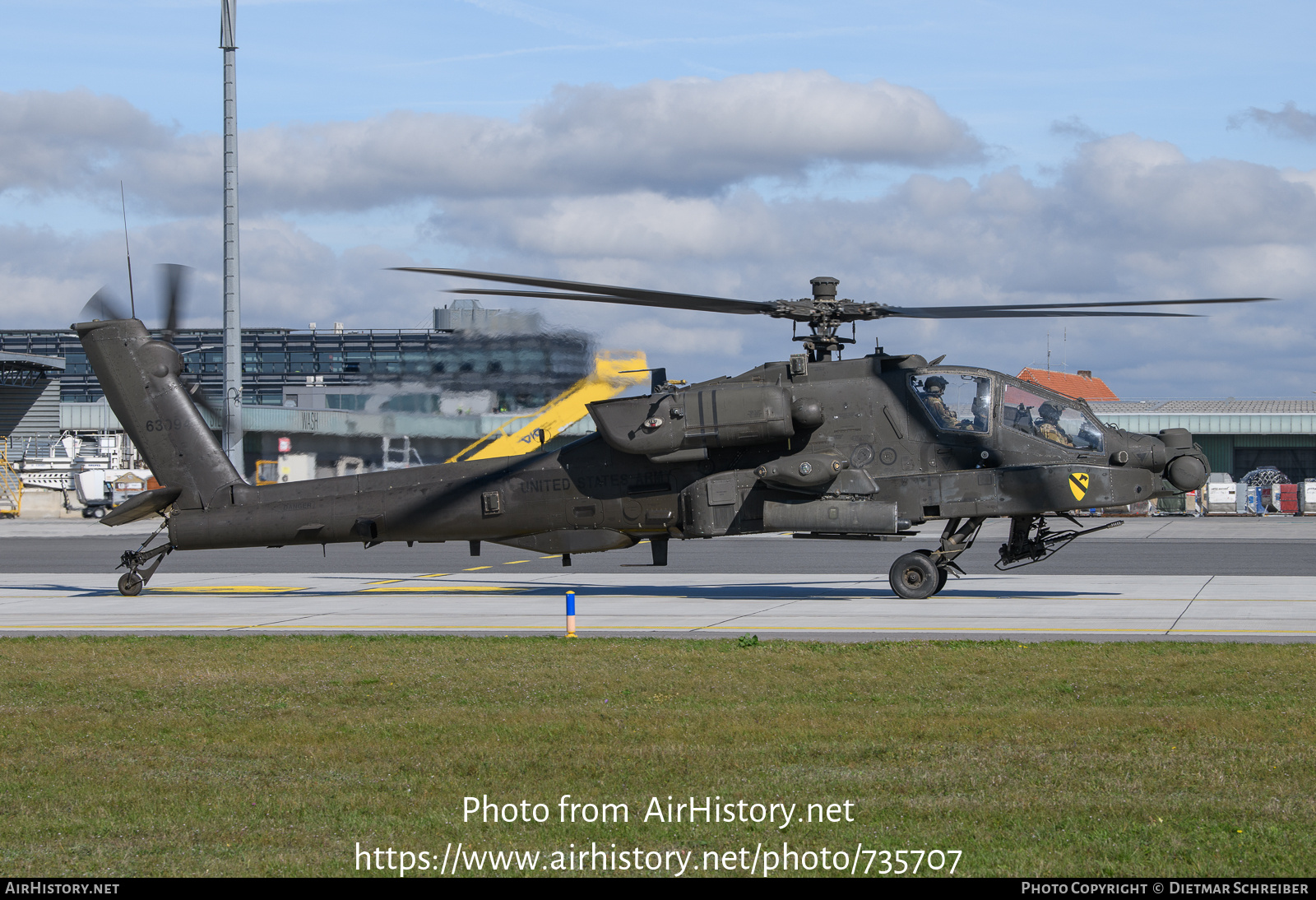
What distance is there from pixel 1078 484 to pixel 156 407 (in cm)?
1532

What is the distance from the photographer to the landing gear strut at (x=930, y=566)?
19000 millimetres

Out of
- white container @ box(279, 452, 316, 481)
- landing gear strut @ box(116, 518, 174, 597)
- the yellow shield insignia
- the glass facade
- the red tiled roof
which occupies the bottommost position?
landing gear strut @ box(116, 518, 174, 597)

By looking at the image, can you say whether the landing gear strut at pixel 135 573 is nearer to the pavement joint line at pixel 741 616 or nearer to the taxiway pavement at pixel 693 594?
the taxiway pavement at pixel 693 594

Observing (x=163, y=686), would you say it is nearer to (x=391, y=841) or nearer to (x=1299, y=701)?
(x=391, y=841)

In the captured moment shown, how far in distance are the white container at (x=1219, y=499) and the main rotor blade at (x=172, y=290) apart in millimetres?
46468

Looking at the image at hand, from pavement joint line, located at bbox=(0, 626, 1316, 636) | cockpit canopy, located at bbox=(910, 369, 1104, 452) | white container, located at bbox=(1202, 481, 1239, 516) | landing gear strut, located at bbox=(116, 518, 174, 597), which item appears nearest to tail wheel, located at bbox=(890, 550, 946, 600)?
cockpit canopy, located at bbox=(910, 369, 1104, 452)

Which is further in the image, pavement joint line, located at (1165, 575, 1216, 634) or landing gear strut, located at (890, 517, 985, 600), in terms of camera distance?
landing gear strut, located at (890, 517, 985, 600)

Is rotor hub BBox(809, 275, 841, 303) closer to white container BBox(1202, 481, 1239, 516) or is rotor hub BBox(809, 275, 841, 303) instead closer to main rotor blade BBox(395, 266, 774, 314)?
main rotor blade BBox(395, 266, 774, 314)

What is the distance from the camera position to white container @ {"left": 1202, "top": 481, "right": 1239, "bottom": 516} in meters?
54.2

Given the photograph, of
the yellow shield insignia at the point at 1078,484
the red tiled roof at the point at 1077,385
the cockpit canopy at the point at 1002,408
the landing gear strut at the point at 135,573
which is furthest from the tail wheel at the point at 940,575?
the red tiled roof at the point at 1077,385

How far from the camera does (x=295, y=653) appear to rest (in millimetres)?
13617

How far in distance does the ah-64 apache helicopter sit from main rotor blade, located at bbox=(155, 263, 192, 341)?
133 inches

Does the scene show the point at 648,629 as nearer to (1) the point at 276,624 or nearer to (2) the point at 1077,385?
(1) the point at 276,624
